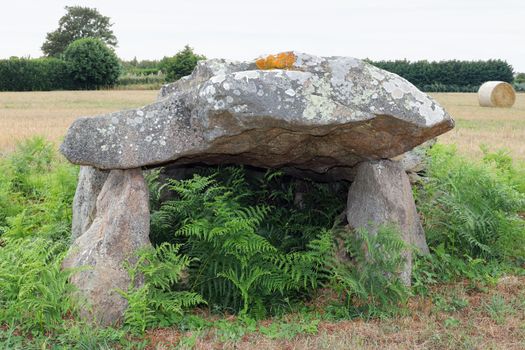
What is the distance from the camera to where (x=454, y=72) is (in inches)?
2427

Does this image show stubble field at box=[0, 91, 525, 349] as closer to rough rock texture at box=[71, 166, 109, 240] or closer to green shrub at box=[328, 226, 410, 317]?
green shrub at box=[328, 226, 410, 317]

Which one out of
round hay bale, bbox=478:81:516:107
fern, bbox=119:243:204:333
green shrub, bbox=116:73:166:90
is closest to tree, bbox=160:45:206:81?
green shrub, bbox=116:73:166:90

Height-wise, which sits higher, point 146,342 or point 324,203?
point 324,203

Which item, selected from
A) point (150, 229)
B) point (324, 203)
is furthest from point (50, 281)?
A: point (324, 203)

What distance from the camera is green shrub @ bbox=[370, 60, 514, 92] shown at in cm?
6156

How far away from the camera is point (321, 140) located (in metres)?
6.06

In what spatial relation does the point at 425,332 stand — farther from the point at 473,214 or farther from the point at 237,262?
the point at 473,214

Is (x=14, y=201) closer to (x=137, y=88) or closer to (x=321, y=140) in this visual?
(x=321, y=140)

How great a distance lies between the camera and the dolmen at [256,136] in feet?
17.5

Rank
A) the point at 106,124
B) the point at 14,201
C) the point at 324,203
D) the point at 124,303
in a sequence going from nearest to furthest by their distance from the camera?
the point at 124,303, the point at 106,124, the point at 324,203, the point at 14,201

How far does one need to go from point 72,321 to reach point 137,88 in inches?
2097

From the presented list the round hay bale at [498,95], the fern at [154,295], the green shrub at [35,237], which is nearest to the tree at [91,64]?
the round hay bale at [498,95]

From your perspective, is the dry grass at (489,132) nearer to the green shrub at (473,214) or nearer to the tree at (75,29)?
the green shrub at (473,214)

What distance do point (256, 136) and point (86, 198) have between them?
223 cm
